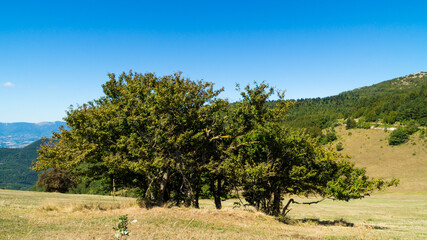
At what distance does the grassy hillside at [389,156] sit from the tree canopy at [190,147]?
226 ft

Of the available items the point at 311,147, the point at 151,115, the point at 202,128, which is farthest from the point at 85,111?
the point at 311,147

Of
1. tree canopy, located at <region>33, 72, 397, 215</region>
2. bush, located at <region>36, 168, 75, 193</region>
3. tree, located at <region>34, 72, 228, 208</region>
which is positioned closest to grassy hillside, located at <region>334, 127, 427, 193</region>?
tree canopy, located at <region>33, 72, 397, 215</region>

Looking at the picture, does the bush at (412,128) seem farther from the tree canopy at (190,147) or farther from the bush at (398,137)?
the tree canopy at (190,147)

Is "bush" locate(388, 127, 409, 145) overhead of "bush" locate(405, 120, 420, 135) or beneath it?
beneath

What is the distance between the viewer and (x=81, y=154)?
1697 cm

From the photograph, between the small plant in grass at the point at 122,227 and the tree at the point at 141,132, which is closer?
the small plant in grass at the point at 122,227

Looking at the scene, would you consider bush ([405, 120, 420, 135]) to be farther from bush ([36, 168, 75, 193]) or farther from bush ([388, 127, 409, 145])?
bush ([36, 168, 75, 193])

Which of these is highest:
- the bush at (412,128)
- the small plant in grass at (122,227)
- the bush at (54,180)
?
the bush at (412,128)

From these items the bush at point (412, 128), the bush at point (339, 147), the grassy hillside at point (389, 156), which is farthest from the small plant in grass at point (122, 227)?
the bush at point (412, 128)

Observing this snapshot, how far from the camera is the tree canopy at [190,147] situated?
685 inches

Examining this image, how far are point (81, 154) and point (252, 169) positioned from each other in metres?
11.2

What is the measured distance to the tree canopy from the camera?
685 inches

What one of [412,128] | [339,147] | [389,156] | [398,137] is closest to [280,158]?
[389,156]

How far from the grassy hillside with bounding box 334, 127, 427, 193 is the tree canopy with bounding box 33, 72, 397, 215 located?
226 feet
